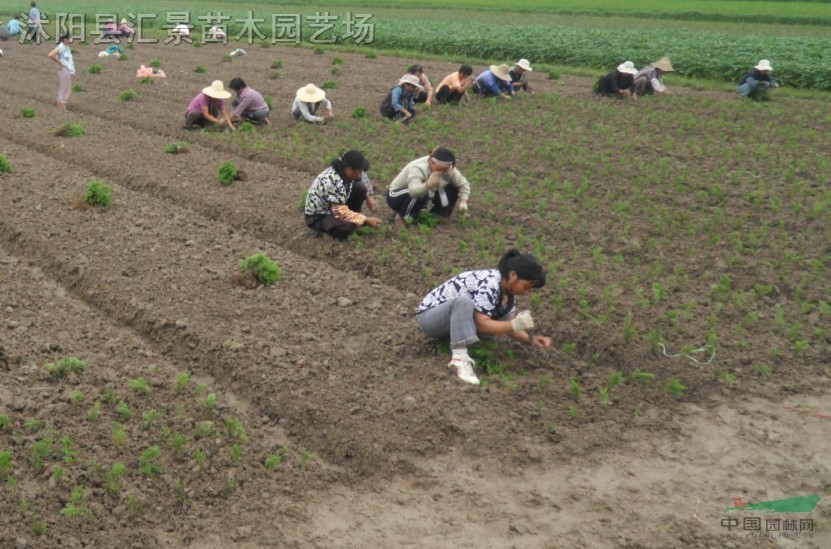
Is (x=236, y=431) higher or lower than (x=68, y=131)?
lower

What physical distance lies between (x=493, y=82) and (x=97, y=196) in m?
10.1

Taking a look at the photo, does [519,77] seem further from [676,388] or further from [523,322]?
[523,322]

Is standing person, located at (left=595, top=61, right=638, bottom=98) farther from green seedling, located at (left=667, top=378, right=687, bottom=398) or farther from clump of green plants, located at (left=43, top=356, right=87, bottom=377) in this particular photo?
clump of green plants, located at (left=43, top=356, right=87, bottom=377)

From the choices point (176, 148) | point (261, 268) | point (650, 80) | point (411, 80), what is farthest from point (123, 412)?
point (650, 80)

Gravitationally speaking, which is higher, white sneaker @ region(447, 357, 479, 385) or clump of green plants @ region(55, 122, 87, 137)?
clump of green plants @ region(55, 122, 87, 137)

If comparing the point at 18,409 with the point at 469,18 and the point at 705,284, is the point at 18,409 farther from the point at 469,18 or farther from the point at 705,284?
the point at 469,18

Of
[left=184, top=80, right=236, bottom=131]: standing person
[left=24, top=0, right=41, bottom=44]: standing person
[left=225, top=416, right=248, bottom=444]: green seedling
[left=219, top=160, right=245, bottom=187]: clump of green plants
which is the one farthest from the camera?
[left=24, top=0, right=41, bottom=44]: standing person

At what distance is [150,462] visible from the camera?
5668 millimetres

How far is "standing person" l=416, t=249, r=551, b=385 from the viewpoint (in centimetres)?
660

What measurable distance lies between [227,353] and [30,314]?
2.19 meters

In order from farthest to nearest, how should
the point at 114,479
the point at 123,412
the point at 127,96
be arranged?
the point at 127,96
the point at 123,412
the point at 114,479

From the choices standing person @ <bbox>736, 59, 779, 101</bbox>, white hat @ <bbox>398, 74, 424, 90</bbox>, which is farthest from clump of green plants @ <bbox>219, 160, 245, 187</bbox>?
standing person @ <bbox>736, 59, 779, 101</bbox>

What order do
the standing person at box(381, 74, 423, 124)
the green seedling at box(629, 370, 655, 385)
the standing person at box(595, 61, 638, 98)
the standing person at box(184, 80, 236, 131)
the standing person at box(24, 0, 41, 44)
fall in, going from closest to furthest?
the green seedling at box(629, 370, 655, 385)
the standing person at box(184, 80, 236, 131)
the standing person at box(381, 74, 423, 124)
the standing person at box(595, 61, 638, 98)
the standing person at box(24, 0, 41, 44)

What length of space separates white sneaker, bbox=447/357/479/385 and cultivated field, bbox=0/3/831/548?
0.29 ft
